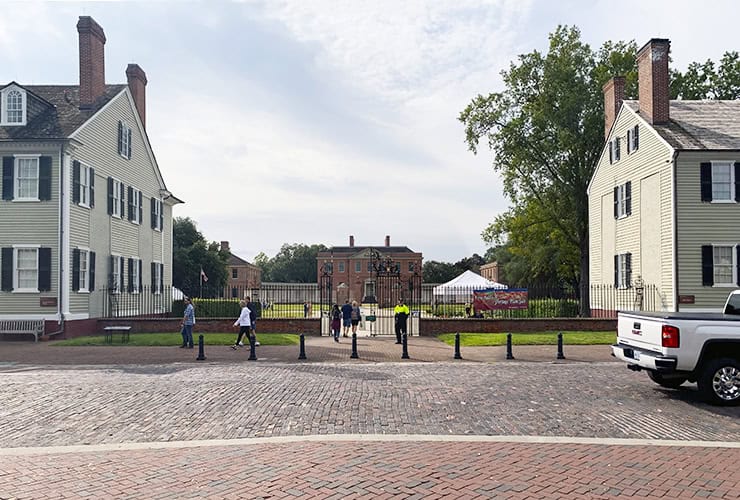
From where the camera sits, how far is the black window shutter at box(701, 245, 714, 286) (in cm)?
2528

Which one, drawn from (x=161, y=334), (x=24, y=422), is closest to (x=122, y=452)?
(x=24, y=422)

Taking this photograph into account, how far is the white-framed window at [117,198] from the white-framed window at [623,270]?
78.7ft

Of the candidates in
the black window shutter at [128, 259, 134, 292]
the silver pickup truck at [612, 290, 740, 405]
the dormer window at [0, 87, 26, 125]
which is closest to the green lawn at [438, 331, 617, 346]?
the silver pickup truck at [612, 290, 740, 405]

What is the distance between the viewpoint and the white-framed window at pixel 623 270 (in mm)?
29648

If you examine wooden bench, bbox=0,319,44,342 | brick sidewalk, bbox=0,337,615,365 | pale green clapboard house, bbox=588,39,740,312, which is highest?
pale green clapboard house, bbox=588,39,740,312

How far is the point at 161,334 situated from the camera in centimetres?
2414

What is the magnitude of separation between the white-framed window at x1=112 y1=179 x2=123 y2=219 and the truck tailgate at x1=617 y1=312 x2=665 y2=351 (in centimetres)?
2341

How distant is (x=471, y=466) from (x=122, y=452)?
414 cm

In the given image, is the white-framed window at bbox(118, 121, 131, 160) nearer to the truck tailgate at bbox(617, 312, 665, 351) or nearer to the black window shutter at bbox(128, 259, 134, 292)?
the black window shutter at bbox(128, 259, 134, 292)

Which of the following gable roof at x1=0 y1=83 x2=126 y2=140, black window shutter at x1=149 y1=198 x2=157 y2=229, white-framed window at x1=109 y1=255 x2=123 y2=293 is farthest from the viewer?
black window shutter at x1=149 y1=198 x2=157 y2=229

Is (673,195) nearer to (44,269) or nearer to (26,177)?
(44,269)

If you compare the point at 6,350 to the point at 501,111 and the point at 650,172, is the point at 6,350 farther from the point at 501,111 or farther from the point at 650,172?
the point at 501,111

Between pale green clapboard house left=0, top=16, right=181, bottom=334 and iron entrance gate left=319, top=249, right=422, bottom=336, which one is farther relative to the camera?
iron entrance gate left=319, top=249, right=422, bottom=336

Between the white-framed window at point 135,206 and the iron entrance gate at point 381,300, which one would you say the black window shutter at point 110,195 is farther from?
the iron entrance gate at point 381,300
